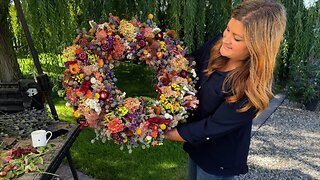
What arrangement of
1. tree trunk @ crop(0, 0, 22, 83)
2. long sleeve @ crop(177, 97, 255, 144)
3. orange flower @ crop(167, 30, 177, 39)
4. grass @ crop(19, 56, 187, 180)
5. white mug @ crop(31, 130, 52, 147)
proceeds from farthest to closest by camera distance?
tree trunk @ crop(0, 0, 22, 83)
grass @ crop(19, 56, 187, 180)
orange flower @ crop(167, 30, 177, 39)
white mug @ crop(31, 130, 52, 147)
long sleeve @ crop(177, 97, 255, 144)

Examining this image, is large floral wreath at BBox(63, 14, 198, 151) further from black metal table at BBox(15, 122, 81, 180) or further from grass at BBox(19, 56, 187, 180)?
grass at BBox(19, 56, 187, 180)

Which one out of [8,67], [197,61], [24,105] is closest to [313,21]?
[197,61]

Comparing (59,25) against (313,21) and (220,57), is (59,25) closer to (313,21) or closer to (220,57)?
(220,57)

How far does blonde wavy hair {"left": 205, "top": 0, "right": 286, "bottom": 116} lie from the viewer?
1455 mm

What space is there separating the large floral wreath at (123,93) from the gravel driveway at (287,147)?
1781 mm

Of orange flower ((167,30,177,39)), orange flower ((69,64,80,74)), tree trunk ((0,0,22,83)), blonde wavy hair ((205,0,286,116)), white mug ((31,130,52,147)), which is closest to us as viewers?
blonde wavy hair ((205,0,286,116))

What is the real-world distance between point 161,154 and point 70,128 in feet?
5.17

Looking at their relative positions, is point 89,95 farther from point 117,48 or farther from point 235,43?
point 235,43

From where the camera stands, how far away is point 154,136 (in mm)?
1648

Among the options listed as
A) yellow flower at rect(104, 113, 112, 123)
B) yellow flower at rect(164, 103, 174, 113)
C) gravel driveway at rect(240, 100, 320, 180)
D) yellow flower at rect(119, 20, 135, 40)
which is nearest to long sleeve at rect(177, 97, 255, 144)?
yellow flower at rect(164, 103, 174, 113)

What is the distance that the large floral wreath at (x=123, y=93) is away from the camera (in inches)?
63.6

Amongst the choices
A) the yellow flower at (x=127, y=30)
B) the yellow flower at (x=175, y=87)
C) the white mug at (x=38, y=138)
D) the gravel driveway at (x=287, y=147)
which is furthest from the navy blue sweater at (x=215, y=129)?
the gravel driveway at (x=287, y=147)

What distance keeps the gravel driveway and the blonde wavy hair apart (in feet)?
6.18

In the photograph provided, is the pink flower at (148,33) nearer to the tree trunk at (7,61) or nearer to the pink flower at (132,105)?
the pink flower at (132,105)
